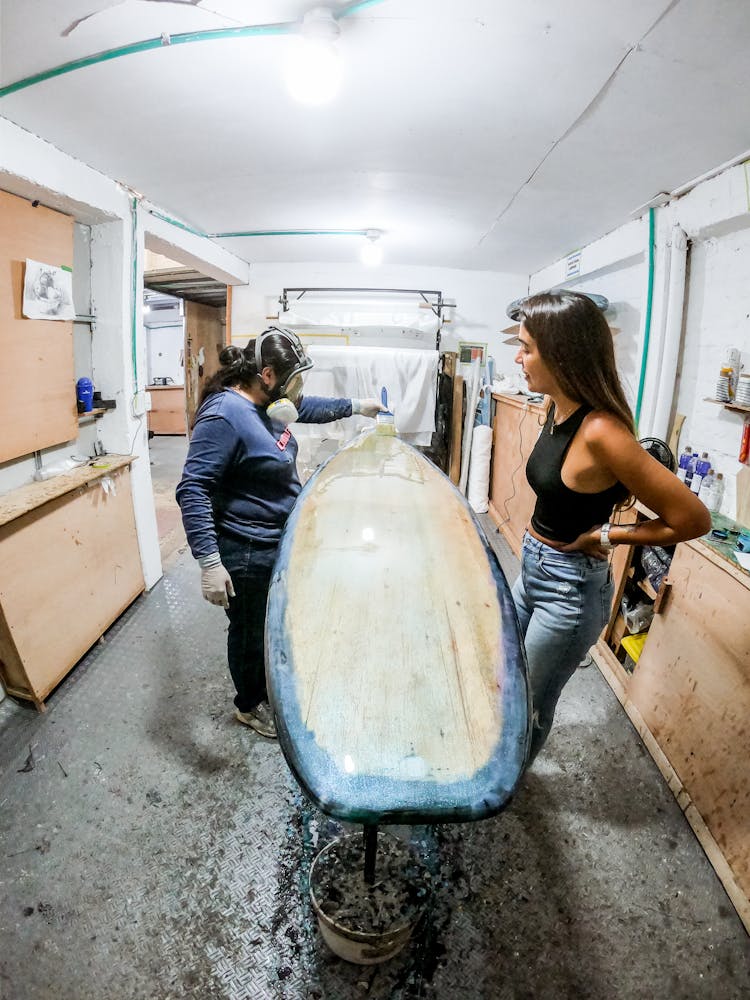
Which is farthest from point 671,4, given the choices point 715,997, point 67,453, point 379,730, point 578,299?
point 67,453

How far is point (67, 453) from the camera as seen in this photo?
2734 mm

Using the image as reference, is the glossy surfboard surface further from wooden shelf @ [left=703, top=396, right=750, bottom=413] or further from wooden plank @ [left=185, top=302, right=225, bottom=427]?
wooden plank @ [left=185, top=302, right=225, bottom=427]

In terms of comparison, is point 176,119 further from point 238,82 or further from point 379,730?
point 379,730

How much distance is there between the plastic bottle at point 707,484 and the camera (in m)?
2.48

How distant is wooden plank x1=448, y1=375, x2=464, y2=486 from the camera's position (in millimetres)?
5043

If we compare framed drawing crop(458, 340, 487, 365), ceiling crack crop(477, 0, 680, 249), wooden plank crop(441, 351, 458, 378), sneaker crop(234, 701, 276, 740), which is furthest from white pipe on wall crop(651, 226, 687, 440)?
sneaker crop(234, 701, 276, 740)

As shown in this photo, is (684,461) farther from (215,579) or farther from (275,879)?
(275,879)

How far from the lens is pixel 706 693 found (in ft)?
5.78

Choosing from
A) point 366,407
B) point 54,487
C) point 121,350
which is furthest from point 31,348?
point 366,407

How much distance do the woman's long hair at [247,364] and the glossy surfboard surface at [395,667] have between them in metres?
0.56

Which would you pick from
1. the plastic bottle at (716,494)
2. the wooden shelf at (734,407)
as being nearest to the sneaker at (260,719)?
the plastic bottle at (716,494)

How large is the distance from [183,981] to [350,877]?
0.51 meters

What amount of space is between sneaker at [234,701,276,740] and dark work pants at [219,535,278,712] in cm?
16

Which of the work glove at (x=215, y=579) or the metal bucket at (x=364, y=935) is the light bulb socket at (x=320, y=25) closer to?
the work glove at (x=215, y=579)
